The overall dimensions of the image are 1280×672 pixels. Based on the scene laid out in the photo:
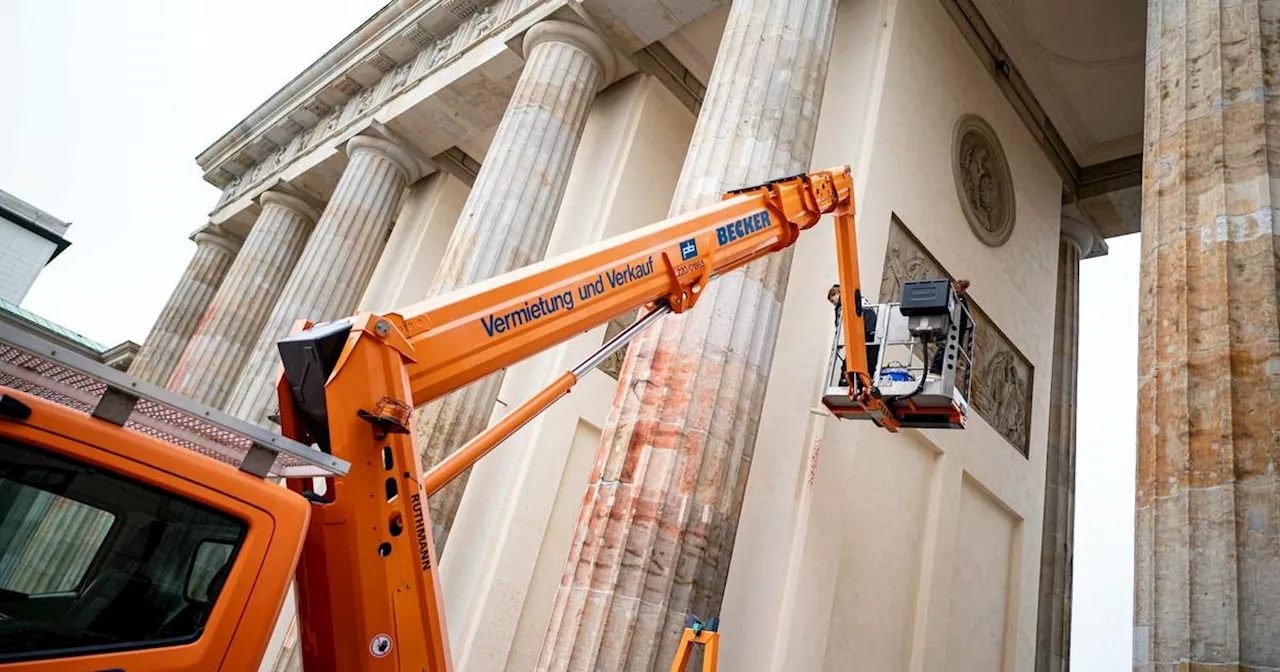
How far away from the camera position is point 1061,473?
493 inches

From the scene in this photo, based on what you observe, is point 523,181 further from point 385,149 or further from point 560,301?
point 560,301

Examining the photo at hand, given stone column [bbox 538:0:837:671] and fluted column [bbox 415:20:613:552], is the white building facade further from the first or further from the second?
stone column [bbox 538:0:837:671]

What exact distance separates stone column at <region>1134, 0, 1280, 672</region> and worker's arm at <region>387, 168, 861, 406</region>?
71.2 inches

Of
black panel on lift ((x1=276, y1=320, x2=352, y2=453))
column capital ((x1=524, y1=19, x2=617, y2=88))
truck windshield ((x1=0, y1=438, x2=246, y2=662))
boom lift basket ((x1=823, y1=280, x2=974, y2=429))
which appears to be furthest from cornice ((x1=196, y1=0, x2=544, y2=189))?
truck windshield ((x1=0, y1=438, x2=246, y2=662))

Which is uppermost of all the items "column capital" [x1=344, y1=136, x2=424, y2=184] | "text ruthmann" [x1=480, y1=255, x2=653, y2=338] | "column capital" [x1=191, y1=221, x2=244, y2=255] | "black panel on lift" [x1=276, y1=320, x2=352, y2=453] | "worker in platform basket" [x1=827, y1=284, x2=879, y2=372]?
"column capital" [x1=344, y1=136, x2=424, y2=184]

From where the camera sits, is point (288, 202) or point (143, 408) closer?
point (143, 408)

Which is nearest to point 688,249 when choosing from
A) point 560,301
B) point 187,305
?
point 560,301

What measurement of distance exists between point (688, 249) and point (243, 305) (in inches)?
550

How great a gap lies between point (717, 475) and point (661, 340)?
1.12 metres

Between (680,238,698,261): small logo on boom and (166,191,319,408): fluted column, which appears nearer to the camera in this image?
(680,238,698,261): small logo on boom

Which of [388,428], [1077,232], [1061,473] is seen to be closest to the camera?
[388,428]

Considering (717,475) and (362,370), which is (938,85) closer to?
(717,475)

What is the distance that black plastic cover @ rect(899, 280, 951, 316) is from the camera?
18.1 ft

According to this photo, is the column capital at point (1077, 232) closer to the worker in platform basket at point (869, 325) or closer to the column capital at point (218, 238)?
the worker in platform basket at point (869, 325)
